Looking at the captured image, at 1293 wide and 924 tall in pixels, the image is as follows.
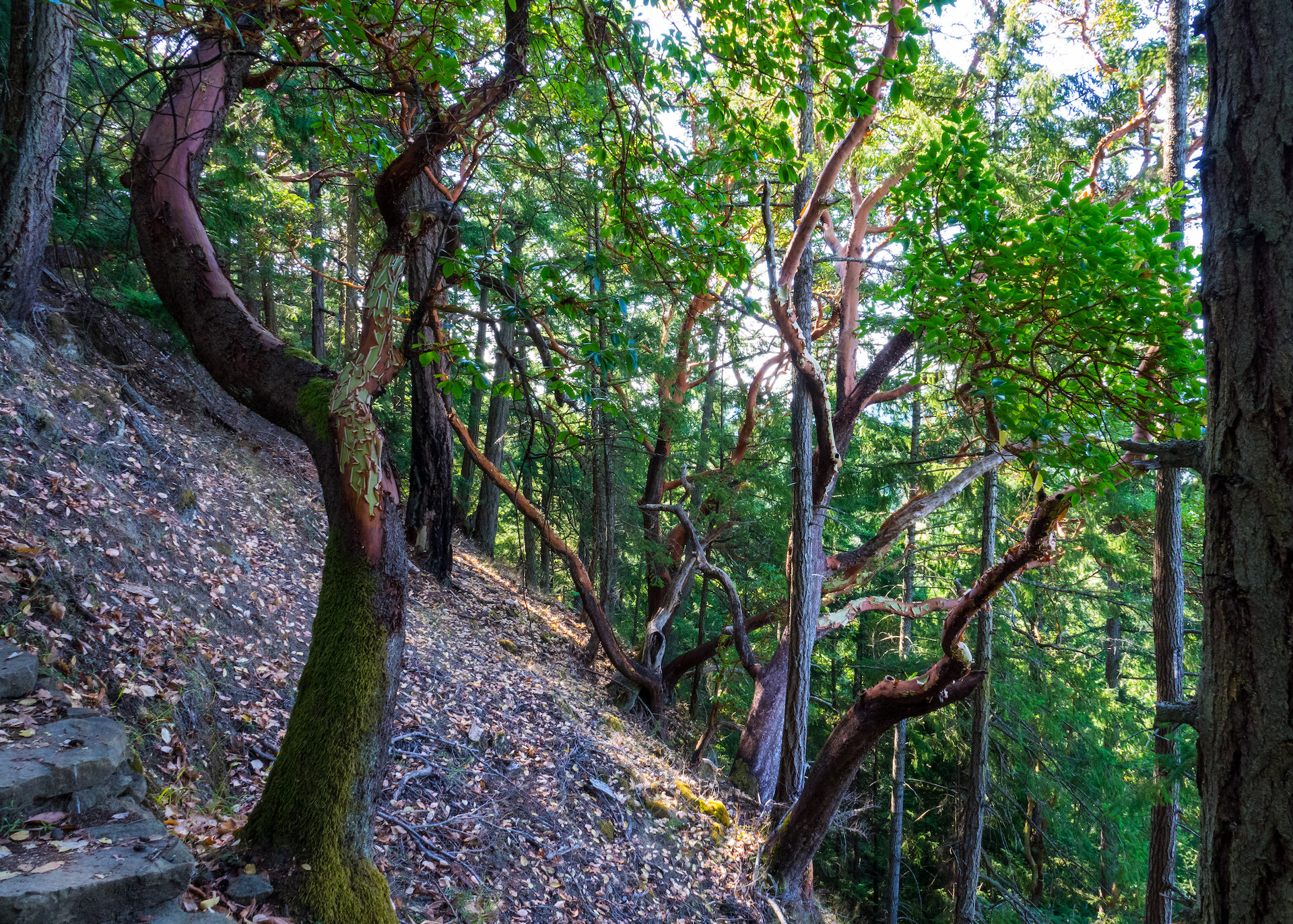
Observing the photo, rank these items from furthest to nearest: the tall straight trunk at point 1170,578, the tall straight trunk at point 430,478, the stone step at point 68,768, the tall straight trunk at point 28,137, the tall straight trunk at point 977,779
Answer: the tall straight trunk at point 430,478
the tall straight trunk at point 977,779
the tall straight trunk at point 28,137
the tall straight trunk at point 1170,578
the stone step at point 68,768

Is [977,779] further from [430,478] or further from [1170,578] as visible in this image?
[430,478]

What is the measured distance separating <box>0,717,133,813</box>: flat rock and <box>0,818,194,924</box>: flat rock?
20 centimetres

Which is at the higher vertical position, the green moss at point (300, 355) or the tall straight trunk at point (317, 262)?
the tall straight trunk at point (317, 262)

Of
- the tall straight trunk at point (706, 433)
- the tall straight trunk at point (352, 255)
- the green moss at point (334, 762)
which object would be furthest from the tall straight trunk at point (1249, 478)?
the tall straight trunk at point (352, 255)

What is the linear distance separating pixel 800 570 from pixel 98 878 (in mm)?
5188

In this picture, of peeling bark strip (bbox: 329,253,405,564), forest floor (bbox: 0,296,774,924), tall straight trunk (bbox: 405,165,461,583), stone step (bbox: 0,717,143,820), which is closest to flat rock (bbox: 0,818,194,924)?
stone step (bbox: 0,717,143,820)

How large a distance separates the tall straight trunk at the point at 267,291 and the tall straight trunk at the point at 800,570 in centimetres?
891

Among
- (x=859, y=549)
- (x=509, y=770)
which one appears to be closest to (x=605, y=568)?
(x=859, y=549)

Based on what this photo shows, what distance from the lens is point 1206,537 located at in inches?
67.2

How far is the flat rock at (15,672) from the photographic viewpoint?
9.81 ft

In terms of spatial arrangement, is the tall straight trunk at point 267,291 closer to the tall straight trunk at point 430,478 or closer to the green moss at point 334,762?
the tall straight trunk at point 430,478

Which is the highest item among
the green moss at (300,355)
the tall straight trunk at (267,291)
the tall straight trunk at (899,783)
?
the tall straight trunk at (267,291)

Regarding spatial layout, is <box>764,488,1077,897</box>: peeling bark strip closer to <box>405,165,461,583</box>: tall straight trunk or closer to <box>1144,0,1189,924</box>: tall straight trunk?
<box>1144,0,1189,924</box>: tall straight trunk

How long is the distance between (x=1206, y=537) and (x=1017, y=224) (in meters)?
3.29
